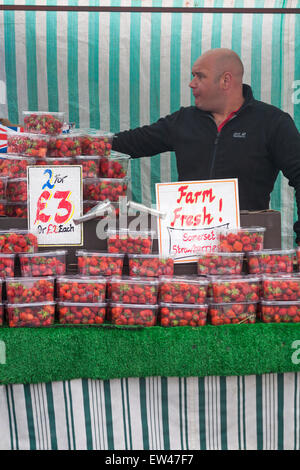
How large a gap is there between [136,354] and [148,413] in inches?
9.2

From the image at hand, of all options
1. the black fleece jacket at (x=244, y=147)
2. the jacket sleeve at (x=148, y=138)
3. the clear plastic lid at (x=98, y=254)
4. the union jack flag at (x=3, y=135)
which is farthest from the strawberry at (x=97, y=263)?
the jacket sleeve at (x=148, y=138)

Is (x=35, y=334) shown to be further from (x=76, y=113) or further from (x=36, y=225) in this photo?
(x=76, y=113)

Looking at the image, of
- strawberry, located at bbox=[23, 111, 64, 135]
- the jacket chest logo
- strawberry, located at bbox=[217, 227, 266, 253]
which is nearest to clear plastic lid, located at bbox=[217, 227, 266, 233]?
strawberry, located at bbox=[217, 227, 266, 253]

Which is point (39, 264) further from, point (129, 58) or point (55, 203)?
point (129, 58)

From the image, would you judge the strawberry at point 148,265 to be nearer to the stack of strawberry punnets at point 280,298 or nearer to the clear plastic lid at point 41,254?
the clear plastic lid at point 41,254

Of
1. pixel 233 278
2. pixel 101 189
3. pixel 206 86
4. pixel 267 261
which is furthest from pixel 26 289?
pixel 206 86

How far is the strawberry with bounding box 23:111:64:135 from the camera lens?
225 cm

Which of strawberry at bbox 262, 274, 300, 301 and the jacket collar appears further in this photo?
the jacket collar

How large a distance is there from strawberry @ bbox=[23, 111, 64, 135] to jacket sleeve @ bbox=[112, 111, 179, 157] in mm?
987

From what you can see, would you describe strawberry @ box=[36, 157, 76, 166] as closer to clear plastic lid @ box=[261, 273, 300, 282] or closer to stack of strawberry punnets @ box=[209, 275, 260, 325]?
stack of strawberry punnets @ box=[209, 275, 260, 325]

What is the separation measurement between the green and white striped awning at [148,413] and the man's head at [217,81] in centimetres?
175

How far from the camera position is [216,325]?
6.38 ft
